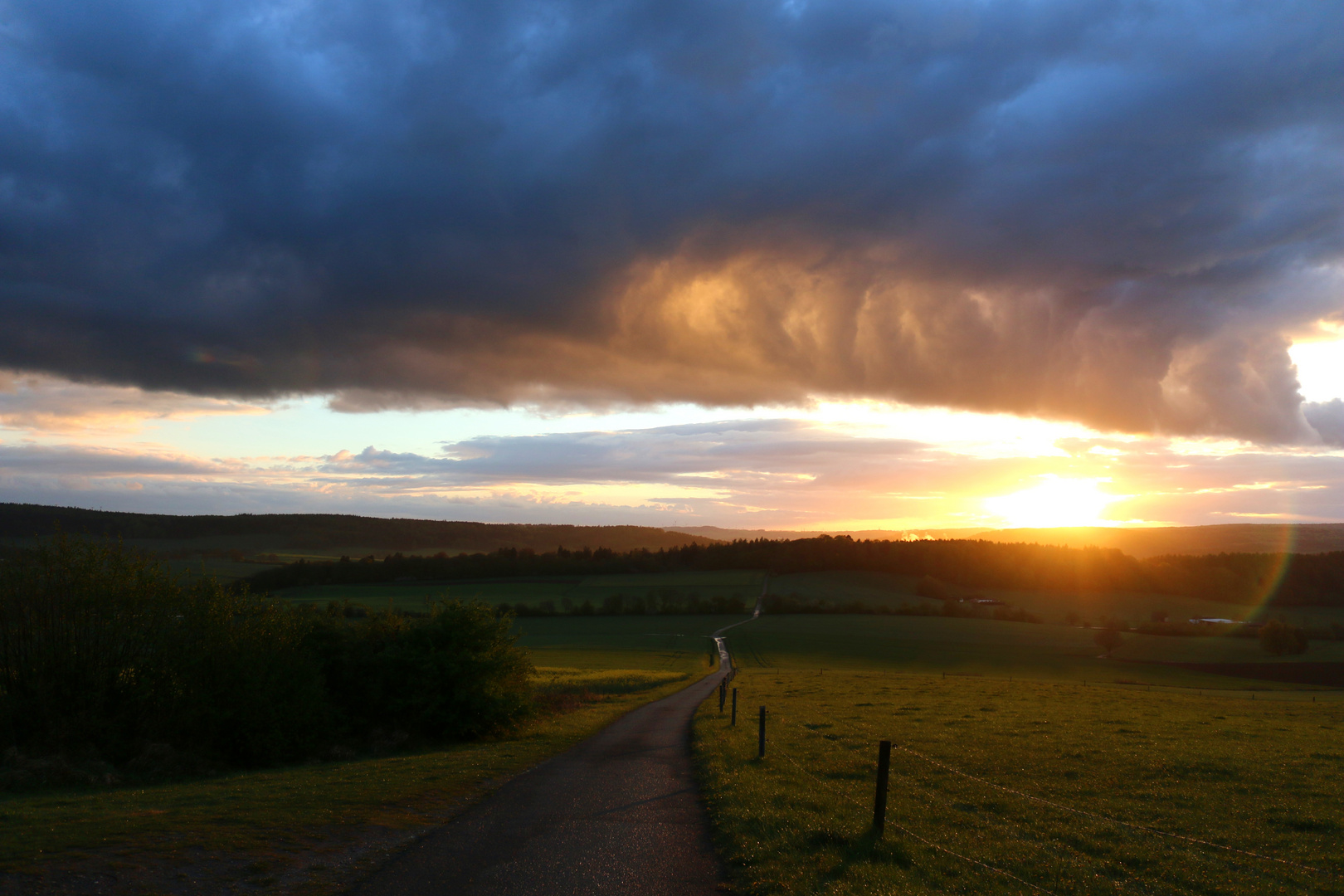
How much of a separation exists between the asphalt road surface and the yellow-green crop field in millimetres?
716

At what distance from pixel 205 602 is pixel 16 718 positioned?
264 inches

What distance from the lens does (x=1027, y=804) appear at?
50.6 ft

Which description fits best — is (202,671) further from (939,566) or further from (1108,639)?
(939,566)

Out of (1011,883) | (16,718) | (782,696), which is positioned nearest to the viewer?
(1011,883)

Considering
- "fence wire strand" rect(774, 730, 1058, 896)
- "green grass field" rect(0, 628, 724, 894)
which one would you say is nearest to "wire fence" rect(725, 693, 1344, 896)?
"fence wire strand" rect(774, 730, 1058, 896)

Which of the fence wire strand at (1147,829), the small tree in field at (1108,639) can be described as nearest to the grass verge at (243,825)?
the fence wire strand at (1147,829)

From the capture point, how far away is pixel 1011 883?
1062cm

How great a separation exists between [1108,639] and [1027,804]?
93.3 meters

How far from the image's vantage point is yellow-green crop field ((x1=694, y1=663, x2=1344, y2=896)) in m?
11.0

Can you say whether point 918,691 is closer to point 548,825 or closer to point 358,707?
point 358,707

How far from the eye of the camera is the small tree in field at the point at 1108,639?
92375 millimetres

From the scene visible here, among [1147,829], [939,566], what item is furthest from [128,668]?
[939,566]

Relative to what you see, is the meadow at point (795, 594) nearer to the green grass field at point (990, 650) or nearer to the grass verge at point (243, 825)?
the green grass field at point (990, 650)

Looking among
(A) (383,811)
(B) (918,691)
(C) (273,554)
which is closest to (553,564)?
(C) (273,554)
